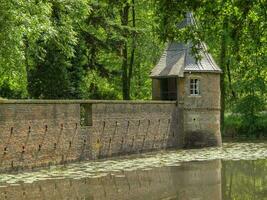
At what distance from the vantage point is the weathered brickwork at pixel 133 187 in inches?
523

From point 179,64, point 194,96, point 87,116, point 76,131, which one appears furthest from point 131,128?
point 179,64

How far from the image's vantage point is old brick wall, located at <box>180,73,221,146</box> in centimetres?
2789

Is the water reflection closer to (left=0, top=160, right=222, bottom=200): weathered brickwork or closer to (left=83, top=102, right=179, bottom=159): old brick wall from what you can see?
(left=0, top=160, right=222, bottom=200): weathered brickwork

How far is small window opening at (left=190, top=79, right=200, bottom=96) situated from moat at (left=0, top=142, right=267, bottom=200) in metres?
5.67

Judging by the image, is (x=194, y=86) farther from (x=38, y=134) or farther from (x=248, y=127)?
(x=38, y=134)

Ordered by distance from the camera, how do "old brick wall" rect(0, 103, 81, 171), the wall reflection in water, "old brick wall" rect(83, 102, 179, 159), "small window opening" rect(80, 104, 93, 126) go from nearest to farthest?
the wall reflection in water < "old brick wall" rect(0, 103, 81, 171) < "small window opening" rect(80, 104, 93, 126) < "old brick wall" rect(83, 102, 179, 159)

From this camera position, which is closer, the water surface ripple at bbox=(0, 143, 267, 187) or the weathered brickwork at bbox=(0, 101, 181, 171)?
the water surface ripple at bbox=(0, 143, 267, 187)

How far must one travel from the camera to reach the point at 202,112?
92.1 ft

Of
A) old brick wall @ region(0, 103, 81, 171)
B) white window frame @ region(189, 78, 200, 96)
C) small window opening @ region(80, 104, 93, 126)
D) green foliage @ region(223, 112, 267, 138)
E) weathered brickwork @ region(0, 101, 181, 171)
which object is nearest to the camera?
old brick wall @ region(0, 103, 81, 171)

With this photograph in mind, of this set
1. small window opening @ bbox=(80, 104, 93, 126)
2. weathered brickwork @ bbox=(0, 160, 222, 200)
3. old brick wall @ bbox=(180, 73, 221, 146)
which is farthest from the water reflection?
old brick wall @ bbox=(180, 73, 221, 146)

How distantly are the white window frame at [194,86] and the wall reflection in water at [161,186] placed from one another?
9485 millimetres

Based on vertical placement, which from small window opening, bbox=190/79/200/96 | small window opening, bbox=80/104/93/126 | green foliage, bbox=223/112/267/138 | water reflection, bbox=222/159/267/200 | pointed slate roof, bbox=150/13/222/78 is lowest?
water reflection, bbox=222/159/267/200

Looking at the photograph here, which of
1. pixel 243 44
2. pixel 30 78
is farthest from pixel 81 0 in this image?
pixel 243 44

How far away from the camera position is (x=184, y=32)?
28.8 ft
